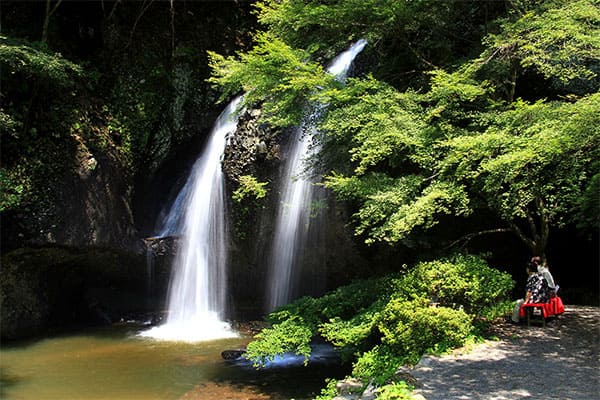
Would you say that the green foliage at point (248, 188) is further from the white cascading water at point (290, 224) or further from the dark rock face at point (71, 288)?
the dark rock face at point (71, 288)

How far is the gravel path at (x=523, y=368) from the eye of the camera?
552 cm

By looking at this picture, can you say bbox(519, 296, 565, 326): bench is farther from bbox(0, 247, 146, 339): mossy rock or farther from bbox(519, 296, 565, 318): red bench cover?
bbox(0, 247, 146, 339): mossy rock

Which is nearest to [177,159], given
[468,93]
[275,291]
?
[275,291]

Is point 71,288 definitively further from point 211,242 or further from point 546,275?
point 546,275

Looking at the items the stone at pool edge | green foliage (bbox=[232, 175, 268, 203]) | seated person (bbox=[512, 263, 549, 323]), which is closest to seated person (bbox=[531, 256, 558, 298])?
seated person (bbox=[512, 263, 549, 323])

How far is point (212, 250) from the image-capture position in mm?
13789

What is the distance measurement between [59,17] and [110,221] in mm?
6814

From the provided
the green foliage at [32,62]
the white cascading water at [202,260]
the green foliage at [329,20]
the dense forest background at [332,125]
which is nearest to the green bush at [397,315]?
the dense forest background at [332,125]

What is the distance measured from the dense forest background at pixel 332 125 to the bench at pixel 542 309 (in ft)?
3.22

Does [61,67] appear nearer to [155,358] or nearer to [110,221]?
[110,221]

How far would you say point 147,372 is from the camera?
9586mm

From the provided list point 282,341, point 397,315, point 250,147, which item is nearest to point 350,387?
point 397,315

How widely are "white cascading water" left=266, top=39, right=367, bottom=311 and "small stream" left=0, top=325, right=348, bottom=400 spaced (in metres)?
1.73

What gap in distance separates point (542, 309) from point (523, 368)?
2009 millimetres
